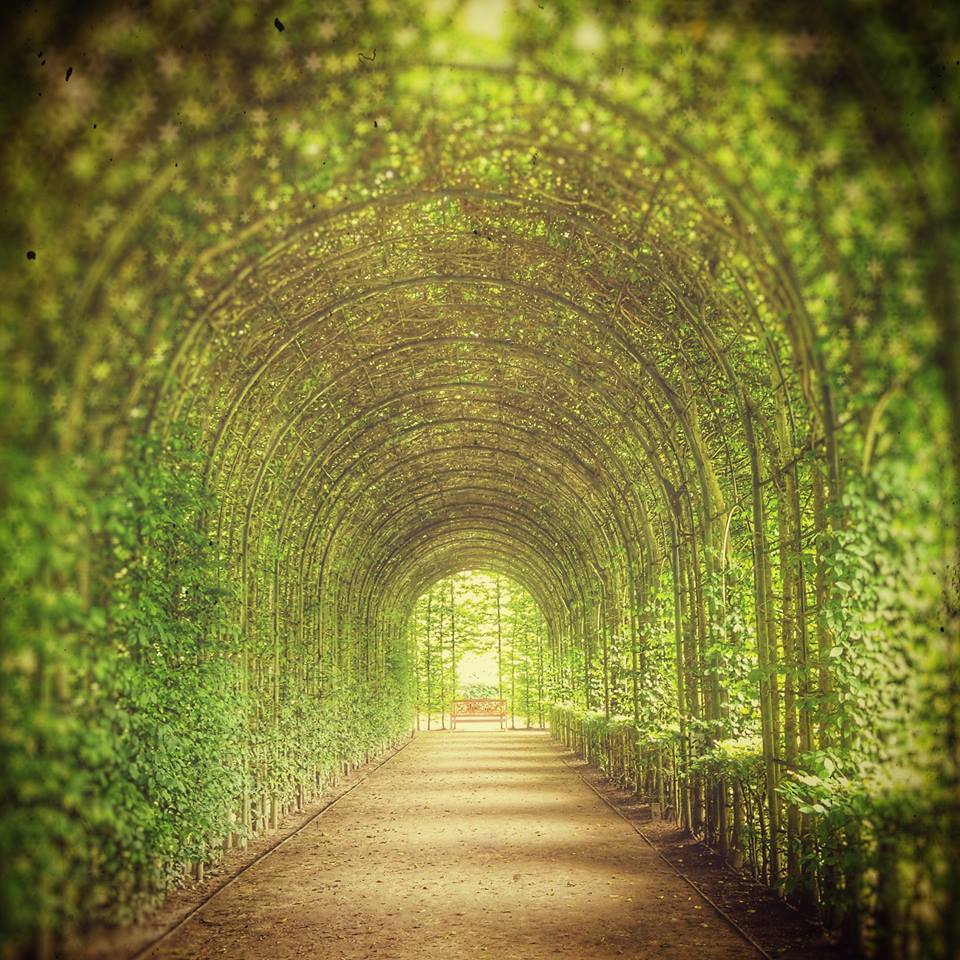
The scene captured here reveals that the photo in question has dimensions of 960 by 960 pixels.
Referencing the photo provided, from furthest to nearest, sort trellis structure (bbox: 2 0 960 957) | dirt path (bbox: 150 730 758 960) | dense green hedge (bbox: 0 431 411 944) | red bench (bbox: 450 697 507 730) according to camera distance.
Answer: red bench (bbox: 450 697 507 730) < dirt path (bbox: 150 730 758 960) < trellis structure (bbox: 2 0 960 957) < dense green hedge (bbox: 0 431 411 944)

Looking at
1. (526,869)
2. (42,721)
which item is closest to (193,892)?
(526,869)

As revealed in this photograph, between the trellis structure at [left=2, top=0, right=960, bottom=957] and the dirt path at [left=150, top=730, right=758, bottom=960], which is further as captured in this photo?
the dirt path at [left=150, top=730, right=758, bottom=960]

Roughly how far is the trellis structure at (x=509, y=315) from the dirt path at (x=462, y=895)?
2.55ft

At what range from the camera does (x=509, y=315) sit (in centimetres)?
1175

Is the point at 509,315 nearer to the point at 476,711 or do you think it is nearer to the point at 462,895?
the point at 462,895

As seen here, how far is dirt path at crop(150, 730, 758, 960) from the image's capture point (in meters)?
6.82

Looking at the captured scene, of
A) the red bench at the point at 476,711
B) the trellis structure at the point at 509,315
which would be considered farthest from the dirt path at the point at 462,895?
the red bench at the point at 476,711

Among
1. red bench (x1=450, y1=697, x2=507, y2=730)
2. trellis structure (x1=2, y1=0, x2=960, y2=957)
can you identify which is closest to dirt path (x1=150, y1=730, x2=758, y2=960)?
trellis structure (x1=2, y1=0, x2=960, y2=957)

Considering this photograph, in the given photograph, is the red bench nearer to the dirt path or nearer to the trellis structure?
the dirt path

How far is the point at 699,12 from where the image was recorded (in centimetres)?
542

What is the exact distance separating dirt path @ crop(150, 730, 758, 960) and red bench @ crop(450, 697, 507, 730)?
87.5 ft

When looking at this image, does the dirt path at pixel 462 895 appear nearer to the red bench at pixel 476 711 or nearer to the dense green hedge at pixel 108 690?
the dense green hedge at pixel 108 690

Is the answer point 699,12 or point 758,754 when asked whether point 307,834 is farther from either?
point 699,12

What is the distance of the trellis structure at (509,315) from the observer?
→ 476 cm
